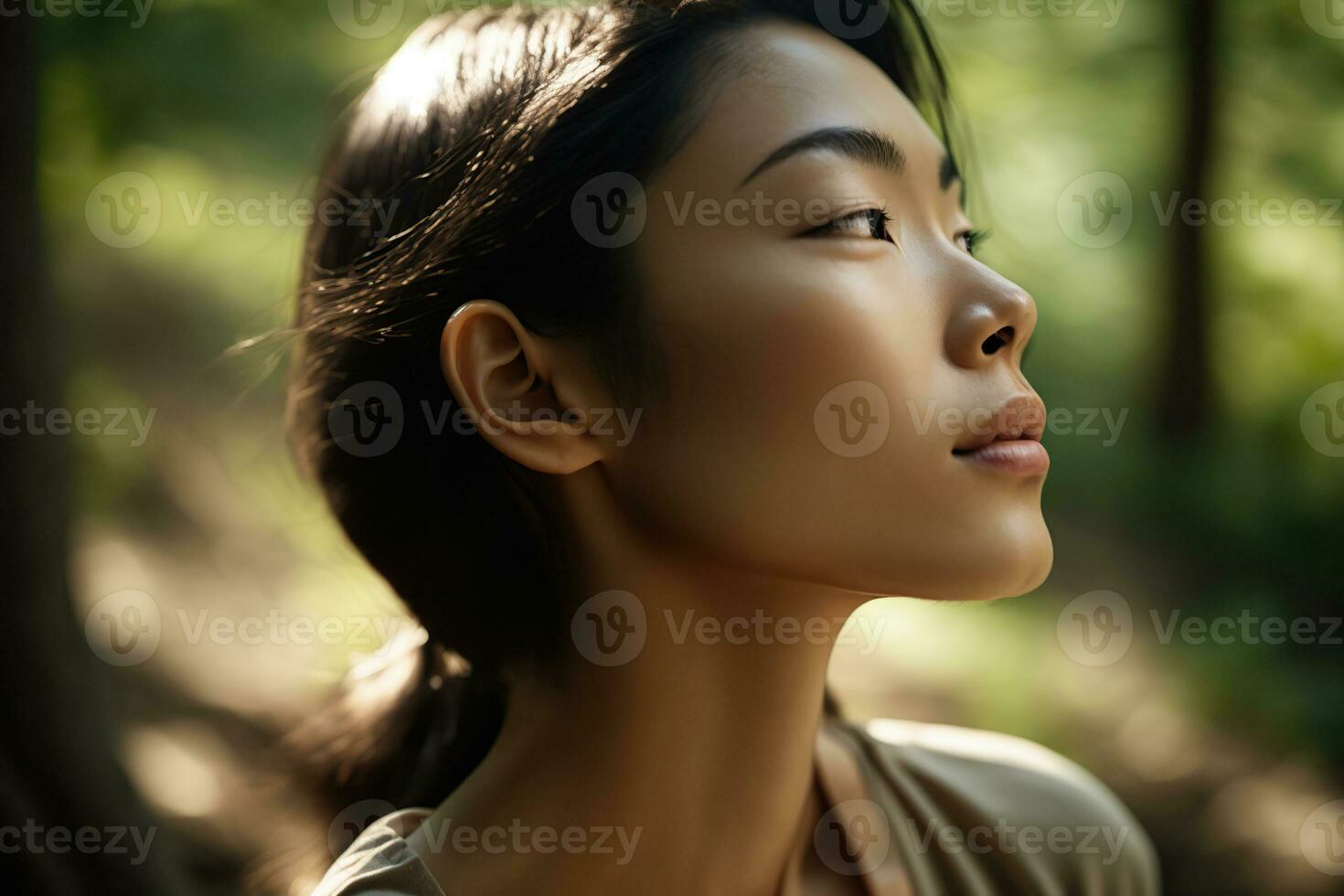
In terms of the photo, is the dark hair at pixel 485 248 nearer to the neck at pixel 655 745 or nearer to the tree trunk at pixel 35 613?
the neck at pixel 655 745

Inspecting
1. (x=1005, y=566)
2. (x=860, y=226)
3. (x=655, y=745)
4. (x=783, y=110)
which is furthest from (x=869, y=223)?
(x=655, y=745)

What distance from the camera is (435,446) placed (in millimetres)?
1223

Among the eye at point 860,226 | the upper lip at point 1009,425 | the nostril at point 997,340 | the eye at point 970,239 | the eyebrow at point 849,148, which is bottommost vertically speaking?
the upper lip at point 1009,425

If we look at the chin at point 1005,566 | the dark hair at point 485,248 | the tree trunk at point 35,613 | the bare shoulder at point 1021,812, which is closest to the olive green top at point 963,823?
the bare shoulder at point 1021,812

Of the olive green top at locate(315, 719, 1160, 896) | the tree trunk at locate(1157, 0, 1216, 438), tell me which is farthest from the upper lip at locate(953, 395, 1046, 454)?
the tree trunk at locate(1157, 0, 1216, 438)

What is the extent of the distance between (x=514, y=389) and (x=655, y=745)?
39 cm

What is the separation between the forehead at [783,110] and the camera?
108 centimetres

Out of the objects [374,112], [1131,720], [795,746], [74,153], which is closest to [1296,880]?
[1131,720]

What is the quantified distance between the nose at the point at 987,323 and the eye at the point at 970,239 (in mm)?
133

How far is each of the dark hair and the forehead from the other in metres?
0.02

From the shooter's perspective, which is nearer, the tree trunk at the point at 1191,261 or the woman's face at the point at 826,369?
the woman's face at the point at 826,369

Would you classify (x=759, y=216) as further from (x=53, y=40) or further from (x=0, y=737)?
(x=53, y=40)

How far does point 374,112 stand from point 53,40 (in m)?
1.96

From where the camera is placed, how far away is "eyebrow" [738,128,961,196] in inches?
42.1
